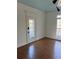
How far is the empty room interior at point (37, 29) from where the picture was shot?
393 cm

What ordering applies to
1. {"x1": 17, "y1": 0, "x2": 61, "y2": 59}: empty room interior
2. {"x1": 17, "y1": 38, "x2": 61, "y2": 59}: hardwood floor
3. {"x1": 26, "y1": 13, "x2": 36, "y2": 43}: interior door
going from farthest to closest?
{"x1": 26, "y1": 13, "x2": 36, "y2": 43}: interior door → {"x1": 17, "y1": 0, "x2": 61, "y2": 59}: empty room interior → {"x1": 17, "y1": 38, "x2": 61, "y2": 59}: hardwood floor

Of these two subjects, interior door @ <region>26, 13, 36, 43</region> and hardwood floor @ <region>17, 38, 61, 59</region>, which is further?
interior door @ <region>26, 13, 36, 43</region>

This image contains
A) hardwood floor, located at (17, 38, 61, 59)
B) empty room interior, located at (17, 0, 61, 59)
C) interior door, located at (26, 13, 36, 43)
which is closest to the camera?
hardwood floor, located at (17, 38, 61, 59)

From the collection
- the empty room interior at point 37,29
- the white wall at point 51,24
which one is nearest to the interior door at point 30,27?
the empty room interior at point 37,29

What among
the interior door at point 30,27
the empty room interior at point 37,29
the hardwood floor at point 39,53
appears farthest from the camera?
the interior door at point 30,27

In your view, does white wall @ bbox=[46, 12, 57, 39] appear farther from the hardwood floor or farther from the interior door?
the hardwood floor

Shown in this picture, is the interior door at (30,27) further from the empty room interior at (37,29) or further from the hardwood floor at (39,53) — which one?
the hardwood floor at (39,53)

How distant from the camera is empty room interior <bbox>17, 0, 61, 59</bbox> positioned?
3.93 m

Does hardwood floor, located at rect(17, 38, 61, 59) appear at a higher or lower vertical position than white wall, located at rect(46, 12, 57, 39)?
lower

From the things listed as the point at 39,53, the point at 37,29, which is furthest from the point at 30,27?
the point at 39,53

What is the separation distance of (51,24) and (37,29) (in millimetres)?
1501

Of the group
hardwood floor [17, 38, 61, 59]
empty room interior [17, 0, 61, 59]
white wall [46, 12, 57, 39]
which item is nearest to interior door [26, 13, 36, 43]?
empty room interior [17, 0, 61, 59]

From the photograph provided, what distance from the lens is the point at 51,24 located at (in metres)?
7.61

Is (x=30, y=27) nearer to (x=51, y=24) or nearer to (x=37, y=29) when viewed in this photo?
(x=37, y=29)
